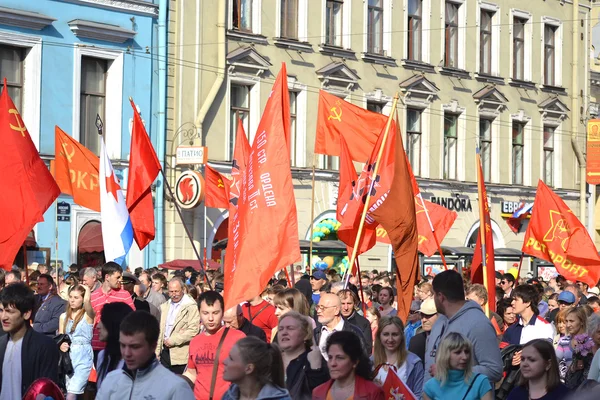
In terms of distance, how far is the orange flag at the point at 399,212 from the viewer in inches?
486

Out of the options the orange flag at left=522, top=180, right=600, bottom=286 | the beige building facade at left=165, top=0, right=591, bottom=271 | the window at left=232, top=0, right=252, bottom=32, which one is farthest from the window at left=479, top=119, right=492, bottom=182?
the orange flag at left=522, top=180, right=600, bottom=286

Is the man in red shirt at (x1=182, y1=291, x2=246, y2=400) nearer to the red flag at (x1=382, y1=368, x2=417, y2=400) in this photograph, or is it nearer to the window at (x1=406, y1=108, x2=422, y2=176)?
the red flag at (x1=382, y1=368, x2=417, y2=400)

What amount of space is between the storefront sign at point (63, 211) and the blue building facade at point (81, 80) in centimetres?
2

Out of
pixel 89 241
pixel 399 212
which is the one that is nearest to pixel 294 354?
pixel 399 212

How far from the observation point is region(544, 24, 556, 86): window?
40.3 meters

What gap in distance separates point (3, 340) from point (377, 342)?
266 cm

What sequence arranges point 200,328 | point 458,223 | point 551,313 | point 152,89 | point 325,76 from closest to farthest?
point 200,328 < point 551,313 < point 152,89 < point 325,76 < point 458,223

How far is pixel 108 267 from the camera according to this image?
39.8 ft

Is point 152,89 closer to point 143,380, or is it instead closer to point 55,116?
point 55,116

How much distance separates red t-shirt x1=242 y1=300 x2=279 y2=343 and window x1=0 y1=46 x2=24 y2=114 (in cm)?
1532

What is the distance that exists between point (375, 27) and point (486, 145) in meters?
6.12

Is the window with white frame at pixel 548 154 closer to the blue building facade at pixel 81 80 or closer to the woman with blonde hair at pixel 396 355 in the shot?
the blue building facade at pixel 81 80

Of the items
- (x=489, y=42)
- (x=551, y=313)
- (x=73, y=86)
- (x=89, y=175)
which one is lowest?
(x=551, y=313)

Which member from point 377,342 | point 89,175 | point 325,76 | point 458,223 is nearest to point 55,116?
point 89,175
